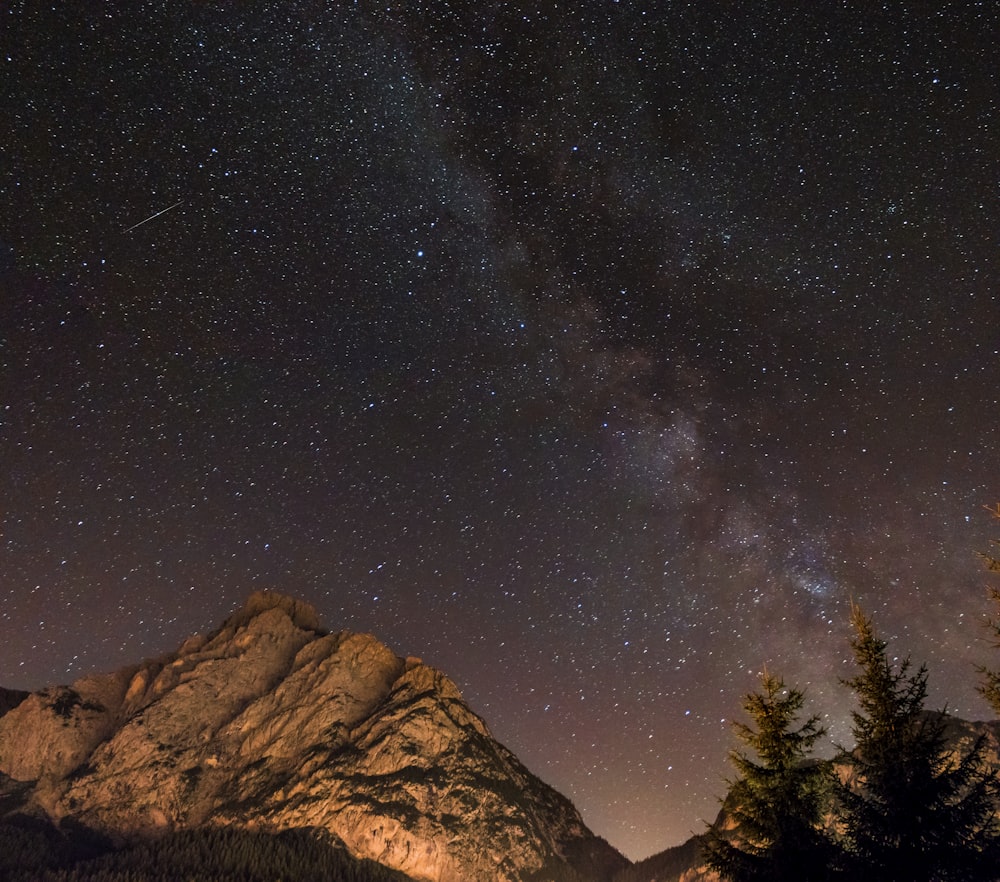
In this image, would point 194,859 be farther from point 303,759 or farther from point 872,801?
point 872,801

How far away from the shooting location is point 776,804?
654 inches

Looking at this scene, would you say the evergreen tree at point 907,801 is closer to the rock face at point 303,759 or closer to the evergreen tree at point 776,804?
the evergreen tree at point 776,804

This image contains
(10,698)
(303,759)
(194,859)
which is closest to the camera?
(194,859)

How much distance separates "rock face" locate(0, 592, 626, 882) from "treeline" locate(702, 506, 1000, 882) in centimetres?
7820

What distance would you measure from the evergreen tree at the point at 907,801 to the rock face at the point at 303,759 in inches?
3147

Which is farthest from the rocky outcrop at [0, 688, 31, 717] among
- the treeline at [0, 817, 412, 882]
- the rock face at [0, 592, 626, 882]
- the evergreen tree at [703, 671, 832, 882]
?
the evergreen tree at [703, 671, 832, 882]

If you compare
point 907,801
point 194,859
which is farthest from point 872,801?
point 194,859

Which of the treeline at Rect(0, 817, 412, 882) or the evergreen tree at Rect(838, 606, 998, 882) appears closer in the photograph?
the evergreen tree at Rect(838, 606, 998, 882)

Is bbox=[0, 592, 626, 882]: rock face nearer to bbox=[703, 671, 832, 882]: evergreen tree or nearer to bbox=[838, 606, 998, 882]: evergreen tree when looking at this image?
bbox=[703, 671, 832, 882]: evergreen tree

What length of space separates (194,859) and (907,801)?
3429 inches

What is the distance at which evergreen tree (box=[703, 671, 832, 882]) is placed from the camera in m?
16.1

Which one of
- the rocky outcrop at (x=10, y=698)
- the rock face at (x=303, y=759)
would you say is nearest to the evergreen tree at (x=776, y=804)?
the rock face at (x=303, y=759)

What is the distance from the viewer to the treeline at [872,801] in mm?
14984

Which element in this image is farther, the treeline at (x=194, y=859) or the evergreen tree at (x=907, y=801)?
the treeline at (x=194, y=859)
